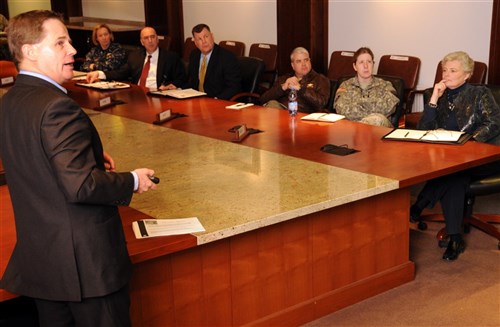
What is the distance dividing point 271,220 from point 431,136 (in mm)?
1580

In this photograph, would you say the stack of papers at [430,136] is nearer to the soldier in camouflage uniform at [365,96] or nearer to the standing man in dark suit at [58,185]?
the soldier in camouflage uniform at [365,96]

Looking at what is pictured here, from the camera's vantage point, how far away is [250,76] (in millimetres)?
7398

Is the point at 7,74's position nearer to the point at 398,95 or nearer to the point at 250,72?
the point at 250,72

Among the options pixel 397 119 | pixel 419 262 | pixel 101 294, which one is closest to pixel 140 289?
pixel 101 294

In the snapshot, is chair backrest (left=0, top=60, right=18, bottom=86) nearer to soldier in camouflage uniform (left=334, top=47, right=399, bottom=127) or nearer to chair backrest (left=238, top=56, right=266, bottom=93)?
chair backrest (left=238, top=56, right=266, bottom=93)

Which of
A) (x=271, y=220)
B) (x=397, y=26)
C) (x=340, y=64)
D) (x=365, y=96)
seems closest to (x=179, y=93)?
(x=365, y=96)

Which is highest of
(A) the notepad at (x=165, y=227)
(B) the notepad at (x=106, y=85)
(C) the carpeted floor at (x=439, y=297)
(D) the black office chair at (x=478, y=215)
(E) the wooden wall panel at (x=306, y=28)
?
(E) the wooden wall panel at (x=306, y=28)

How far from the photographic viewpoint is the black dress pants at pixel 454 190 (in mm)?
4516

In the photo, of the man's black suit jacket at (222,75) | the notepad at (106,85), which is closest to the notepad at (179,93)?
the notepad at (106,85)

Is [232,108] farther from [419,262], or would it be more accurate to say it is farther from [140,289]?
[140,289]

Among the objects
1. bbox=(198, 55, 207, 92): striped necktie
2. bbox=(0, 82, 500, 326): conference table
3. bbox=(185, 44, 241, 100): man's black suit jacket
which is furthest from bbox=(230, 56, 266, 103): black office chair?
bbox=(0, 82, 500, 326): conference table

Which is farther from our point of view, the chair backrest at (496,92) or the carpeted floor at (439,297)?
the chair backrest at (496,92)

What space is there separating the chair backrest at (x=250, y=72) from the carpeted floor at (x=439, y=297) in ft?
10.0

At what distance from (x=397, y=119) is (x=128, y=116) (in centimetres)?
201
